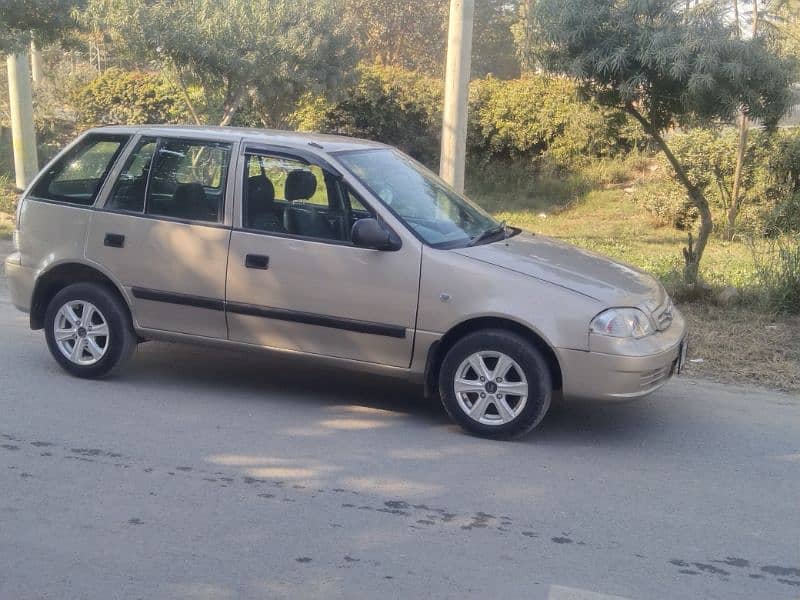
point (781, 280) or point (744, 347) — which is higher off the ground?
point (781, 280)

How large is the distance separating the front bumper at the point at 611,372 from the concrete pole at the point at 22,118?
40.5 feet

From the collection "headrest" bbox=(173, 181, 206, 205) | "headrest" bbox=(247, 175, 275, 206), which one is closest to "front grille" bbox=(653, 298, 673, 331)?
"headrest" bbox=(247, 175, 275, 206)

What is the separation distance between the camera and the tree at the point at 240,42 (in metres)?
14.4

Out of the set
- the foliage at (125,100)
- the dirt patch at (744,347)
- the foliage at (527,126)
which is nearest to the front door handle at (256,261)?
the dirt patch at (744,347)

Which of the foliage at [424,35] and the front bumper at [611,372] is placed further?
the foliage at [424,35]

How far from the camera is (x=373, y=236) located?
571 centimetres

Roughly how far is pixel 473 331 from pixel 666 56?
388cm

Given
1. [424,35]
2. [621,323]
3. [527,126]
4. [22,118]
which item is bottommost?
[621,323]

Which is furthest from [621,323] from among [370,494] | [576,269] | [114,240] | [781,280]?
[781,280]

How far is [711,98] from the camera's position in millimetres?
8461

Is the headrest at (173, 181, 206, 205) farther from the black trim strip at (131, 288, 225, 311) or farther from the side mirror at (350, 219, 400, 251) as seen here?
the side mirror at (350, 219, 400, 251)

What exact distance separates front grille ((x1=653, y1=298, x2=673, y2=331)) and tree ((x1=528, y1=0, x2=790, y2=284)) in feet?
9.55

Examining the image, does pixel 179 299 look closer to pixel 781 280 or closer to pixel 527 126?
pixel 781 280

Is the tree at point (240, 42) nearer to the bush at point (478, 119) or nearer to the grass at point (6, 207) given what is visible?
the bush at point (478, 119)
